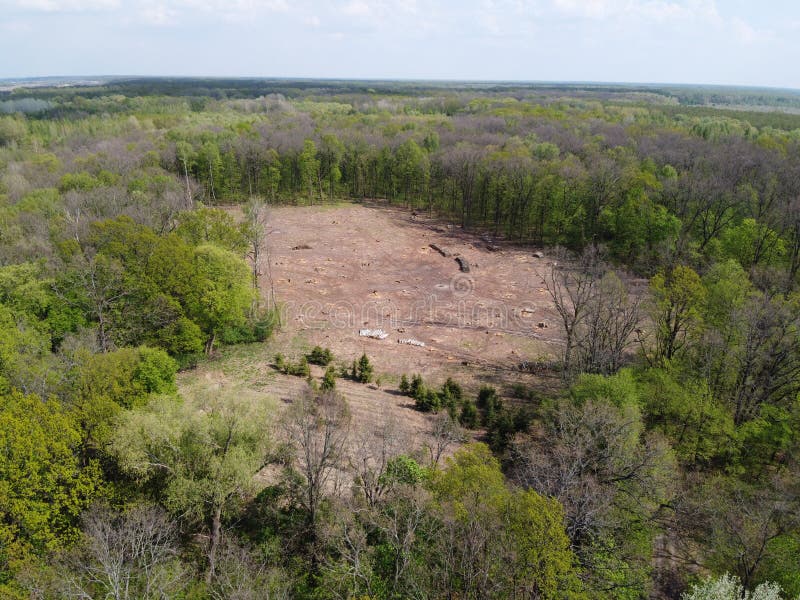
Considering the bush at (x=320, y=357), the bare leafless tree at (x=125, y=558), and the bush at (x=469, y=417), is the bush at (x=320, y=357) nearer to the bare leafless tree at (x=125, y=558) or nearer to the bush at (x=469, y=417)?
the bush at (x=469, y=417)

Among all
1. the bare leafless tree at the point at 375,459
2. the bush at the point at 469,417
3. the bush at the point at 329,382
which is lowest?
the bush at the point at 469,417

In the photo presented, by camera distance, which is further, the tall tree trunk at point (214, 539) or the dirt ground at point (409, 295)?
the dirt ground at point (409, 295)

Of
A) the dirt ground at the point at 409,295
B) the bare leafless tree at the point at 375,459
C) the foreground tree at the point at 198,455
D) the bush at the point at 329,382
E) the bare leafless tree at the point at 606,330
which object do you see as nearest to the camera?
the foreground tree at the point at 198,455

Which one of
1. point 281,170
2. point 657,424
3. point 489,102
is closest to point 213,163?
point 281,170

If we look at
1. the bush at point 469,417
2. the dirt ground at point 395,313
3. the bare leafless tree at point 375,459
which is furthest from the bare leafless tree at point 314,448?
the bush at point 469,417

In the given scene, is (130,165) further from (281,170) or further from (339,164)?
(339,164)

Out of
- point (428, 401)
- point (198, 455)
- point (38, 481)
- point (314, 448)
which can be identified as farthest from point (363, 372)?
point (38, 481)

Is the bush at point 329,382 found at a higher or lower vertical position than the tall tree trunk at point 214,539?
higher

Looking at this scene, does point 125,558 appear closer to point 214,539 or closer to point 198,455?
point 214,539

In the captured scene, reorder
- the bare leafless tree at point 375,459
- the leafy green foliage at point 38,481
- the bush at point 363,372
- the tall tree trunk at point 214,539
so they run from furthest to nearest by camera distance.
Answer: the bush at point 363,372
the bare leafless tree at point 375,459
the tall tree trunk at point 214,539
the leafy green foliage at point 38,481
